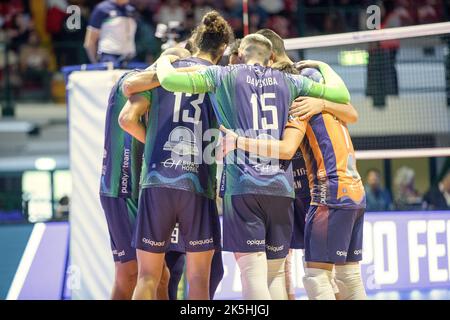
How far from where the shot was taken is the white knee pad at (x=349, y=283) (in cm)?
626

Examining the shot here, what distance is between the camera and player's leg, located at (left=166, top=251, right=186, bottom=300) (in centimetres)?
701

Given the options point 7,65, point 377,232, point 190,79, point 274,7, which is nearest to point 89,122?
point 190,79

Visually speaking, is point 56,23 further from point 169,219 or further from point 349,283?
point 349,283

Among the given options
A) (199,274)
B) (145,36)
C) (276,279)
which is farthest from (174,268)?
(145,36)

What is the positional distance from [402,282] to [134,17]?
14.8 ft

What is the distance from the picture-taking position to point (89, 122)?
26.6 ft

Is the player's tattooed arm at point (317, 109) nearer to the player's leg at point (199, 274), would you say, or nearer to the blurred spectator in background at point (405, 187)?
the player's leg at point (199, 274)

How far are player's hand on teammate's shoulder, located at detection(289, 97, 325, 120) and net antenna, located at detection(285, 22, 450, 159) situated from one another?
12.8 ft

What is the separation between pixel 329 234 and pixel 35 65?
9.58m

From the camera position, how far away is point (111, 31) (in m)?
10.7

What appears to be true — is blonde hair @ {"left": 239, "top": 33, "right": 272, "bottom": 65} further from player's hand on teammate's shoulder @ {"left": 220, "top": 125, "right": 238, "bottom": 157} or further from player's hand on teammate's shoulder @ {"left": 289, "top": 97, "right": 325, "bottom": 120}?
player's hand on teammate's shoulder @ {"left": 220, "top": 125, "right": 238, "bottom": 157}

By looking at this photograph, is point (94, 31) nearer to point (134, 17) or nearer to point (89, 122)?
point (134, 17)

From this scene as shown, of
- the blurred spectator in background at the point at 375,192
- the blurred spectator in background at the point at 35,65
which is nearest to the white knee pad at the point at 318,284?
the blurred spectator in background at the point at 375,192

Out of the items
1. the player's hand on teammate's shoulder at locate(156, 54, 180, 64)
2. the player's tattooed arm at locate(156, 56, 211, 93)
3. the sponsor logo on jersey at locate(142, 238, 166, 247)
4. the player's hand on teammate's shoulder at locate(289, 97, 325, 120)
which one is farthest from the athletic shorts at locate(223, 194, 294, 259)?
the player's hand on teammate's shoulder at locate(156, 54, 180, 64)
